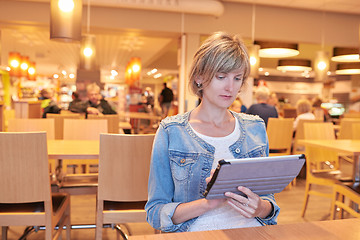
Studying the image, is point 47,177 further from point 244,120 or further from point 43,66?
point 43,66

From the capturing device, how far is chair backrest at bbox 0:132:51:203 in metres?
1.94

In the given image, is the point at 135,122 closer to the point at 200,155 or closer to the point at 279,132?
the point at 279,132

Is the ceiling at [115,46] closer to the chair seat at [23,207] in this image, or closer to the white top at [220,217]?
the chair seat at [23,207]

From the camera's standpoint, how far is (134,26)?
253 inches

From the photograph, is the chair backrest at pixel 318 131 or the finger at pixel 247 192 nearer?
the finger at pixel 247 192

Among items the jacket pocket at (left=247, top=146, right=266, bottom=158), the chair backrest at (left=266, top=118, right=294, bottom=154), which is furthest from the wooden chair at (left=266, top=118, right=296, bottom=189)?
the jacket pocket at (left=247, top=146, right=266, bottom=158)

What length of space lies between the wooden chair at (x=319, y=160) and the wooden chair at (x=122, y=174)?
2.02m

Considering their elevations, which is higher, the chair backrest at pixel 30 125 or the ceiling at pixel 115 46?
the ceiling at pixel 115 46

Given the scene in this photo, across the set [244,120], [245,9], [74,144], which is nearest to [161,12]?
[245,9]

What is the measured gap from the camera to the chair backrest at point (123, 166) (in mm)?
2092

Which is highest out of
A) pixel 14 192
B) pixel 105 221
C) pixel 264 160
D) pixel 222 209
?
pixel 264 160

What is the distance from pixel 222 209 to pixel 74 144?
6.30ft

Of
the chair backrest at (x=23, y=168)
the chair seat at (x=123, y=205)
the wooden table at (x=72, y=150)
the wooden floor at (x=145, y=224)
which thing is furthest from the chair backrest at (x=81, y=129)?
the chair backrest at (x=23, y=168)

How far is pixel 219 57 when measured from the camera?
1.11m
